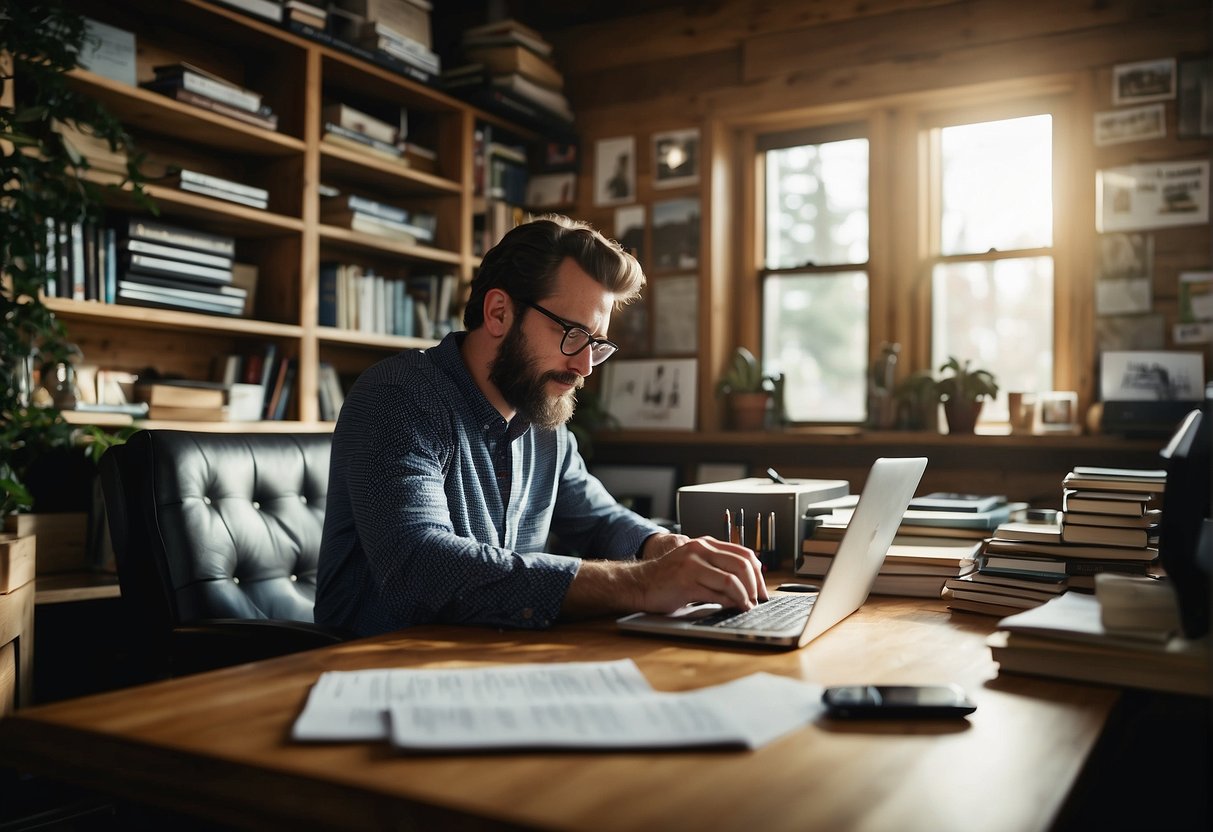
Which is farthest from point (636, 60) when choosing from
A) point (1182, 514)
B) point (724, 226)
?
point (1182, 514)

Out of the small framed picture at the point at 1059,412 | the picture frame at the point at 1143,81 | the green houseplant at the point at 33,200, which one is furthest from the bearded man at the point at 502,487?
the picture frame at the point at 1143,81

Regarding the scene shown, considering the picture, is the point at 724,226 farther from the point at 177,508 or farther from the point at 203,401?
the point at 177,508

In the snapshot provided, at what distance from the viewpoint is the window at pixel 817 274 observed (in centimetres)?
366

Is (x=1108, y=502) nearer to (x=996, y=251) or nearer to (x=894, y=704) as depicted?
(x=894, y=704)

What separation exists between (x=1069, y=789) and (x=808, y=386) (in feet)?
10.0

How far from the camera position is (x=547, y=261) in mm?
1783

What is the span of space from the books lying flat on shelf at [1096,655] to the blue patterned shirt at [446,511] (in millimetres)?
547

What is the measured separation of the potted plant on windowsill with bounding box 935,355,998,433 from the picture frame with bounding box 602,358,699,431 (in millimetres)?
927

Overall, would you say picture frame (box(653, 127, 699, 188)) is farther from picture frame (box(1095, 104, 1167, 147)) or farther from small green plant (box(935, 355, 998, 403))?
picture frame (box(1095, 104, 1167, 147))

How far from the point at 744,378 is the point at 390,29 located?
1.70 m

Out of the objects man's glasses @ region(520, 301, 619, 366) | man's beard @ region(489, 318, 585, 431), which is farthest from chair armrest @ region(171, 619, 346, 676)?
man's glasses @ region(520, 301, 619, 366)

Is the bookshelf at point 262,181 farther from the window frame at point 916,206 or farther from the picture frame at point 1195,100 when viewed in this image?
the picture frame at point 1195,100

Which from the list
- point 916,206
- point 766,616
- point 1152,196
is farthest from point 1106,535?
point 916,206

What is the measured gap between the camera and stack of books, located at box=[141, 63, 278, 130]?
2.79 meters
